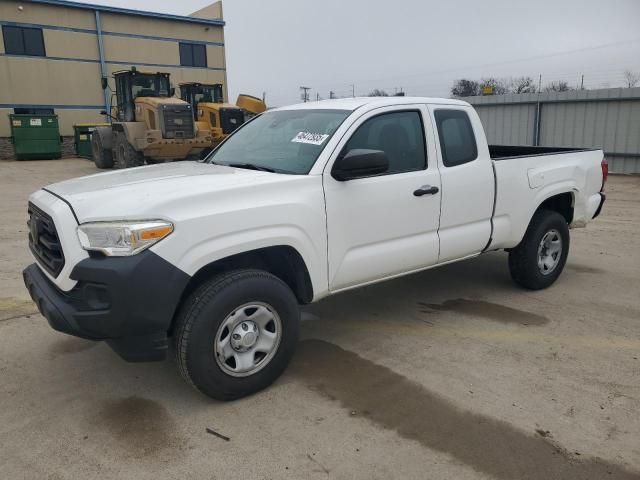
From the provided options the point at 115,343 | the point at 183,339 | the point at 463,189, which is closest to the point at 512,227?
the point at 463,189

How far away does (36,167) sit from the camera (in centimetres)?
2103

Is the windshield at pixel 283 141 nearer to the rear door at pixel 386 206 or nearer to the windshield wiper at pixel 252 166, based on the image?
the windshield wiper at pixel 252 166

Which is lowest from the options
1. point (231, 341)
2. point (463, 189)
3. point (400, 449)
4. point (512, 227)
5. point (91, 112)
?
point (400, 449)

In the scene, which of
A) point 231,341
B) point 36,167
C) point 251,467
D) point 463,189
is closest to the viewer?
point 251,467

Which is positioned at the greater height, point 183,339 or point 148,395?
point 183,339

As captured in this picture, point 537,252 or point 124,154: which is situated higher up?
point 124,154

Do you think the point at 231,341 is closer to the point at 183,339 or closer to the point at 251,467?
the point at 183,339

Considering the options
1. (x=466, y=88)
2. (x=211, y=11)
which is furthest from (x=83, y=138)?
(x=466, y=88)

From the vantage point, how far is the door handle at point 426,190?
411cm

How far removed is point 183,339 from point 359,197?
1.53m

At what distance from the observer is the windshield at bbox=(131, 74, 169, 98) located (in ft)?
58.3

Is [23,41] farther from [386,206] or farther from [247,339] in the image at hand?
[247,339]

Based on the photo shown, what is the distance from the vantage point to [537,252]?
5293 mm

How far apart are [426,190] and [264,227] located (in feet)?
4.86
